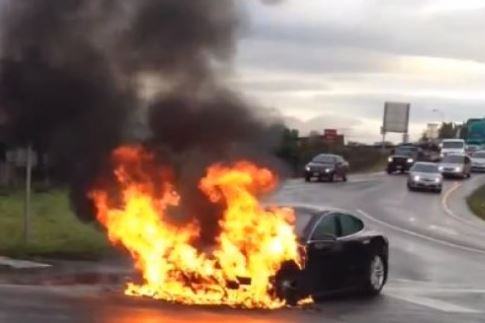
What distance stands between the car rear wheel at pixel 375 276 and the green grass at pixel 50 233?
193 inches

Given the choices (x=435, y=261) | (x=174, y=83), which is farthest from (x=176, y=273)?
(x=435, y=261)

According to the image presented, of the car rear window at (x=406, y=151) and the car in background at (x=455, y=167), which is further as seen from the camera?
the car rear window at (x=406, y=151)

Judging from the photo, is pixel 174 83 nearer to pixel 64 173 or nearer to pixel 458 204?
pixel 64 173

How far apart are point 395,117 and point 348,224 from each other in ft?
240

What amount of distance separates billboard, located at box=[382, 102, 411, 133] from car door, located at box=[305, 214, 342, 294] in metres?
73.1

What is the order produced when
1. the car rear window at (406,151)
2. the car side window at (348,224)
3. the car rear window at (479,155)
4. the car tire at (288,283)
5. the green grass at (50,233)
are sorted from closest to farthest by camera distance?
the car tire at (288,283), the car side window at (348,224), the green grass at (50,233), the car rear window at (406,151), the car rear window at (479,155)


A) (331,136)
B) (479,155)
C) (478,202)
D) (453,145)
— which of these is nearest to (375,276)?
(478,202)

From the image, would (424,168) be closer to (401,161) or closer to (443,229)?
(401,161)

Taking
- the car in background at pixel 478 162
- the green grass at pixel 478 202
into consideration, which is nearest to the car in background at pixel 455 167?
the car in background at pixel 478 162

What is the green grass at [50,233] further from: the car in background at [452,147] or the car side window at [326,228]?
the car in background at [452,147]

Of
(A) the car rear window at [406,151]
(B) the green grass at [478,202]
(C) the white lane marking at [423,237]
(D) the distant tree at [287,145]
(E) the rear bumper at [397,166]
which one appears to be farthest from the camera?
(A) the car rear window at [406,151]

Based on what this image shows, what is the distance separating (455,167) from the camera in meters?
59.5

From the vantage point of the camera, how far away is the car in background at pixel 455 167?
59562 mm

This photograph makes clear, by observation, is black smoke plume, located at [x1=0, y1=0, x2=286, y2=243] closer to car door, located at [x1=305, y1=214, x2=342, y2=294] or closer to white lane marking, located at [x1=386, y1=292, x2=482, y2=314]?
car door, located at [x1=305, y1=214, x2=342, y2=294]
